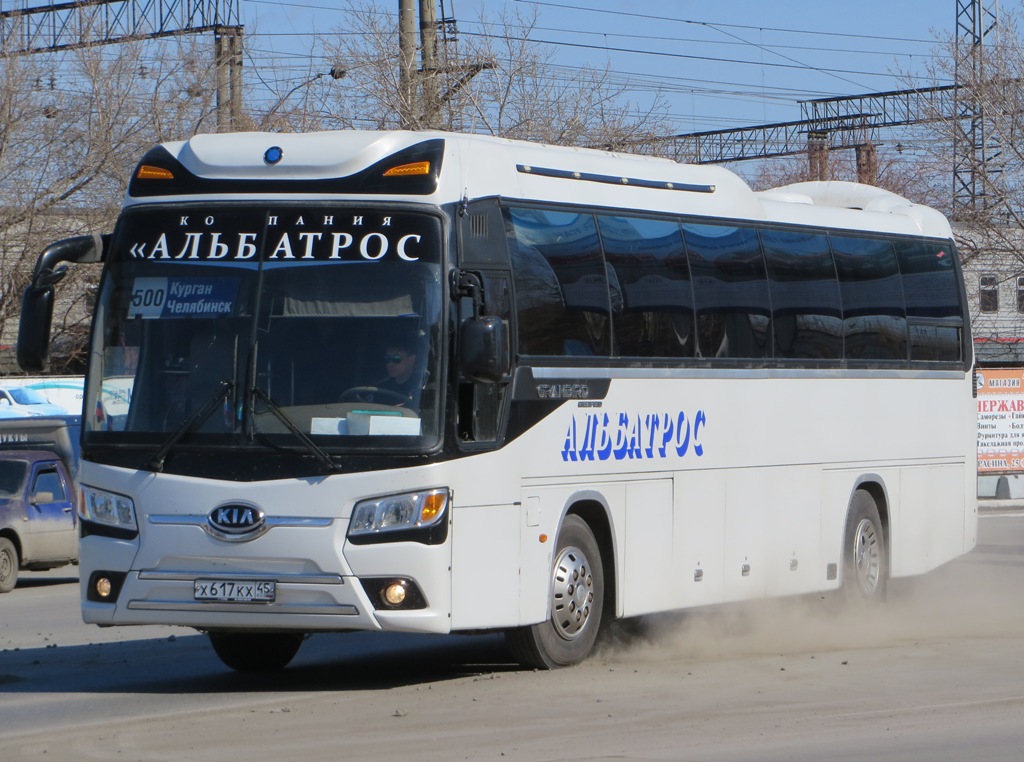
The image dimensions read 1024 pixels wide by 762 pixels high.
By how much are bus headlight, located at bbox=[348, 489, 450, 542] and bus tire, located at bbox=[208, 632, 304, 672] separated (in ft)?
6.67

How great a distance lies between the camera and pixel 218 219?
1034 centimetres

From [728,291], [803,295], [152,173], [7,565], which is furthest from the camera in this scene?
[7,565]

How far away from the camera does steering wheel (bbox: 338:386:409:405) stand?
9.77 metres

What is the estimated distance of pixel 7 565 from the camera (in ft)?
64.8

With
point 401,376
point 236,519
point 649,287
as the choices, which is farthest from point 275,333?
point 649,287

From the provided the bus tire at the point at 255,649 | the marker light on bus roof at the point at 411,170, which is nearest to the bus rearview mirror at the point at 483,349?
the marker light on bus roof at the point at 411,170

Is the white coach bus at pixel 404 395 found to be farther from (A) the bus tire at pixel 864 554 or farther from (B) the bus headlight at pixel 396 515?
(A) the bus tire at pixel 864 554

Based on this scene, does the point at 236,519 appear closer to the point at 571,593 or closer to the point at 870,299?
the point at 571,593

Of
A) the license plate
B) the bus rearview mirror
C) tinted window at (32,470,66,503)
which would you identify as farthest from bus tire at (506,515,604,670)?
tinted window at (32,470,66,503)

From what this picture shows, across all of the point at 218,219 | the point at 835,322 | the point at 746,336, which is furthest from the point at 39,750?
the point at 835,322

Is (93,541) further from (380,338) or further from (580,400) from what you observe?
(580,400)

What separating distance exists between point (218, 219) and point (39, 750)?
343 cm

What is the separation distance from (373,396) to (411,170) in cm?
141

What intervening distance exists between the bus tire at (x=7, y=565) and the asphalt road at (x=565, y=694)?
193 inches
